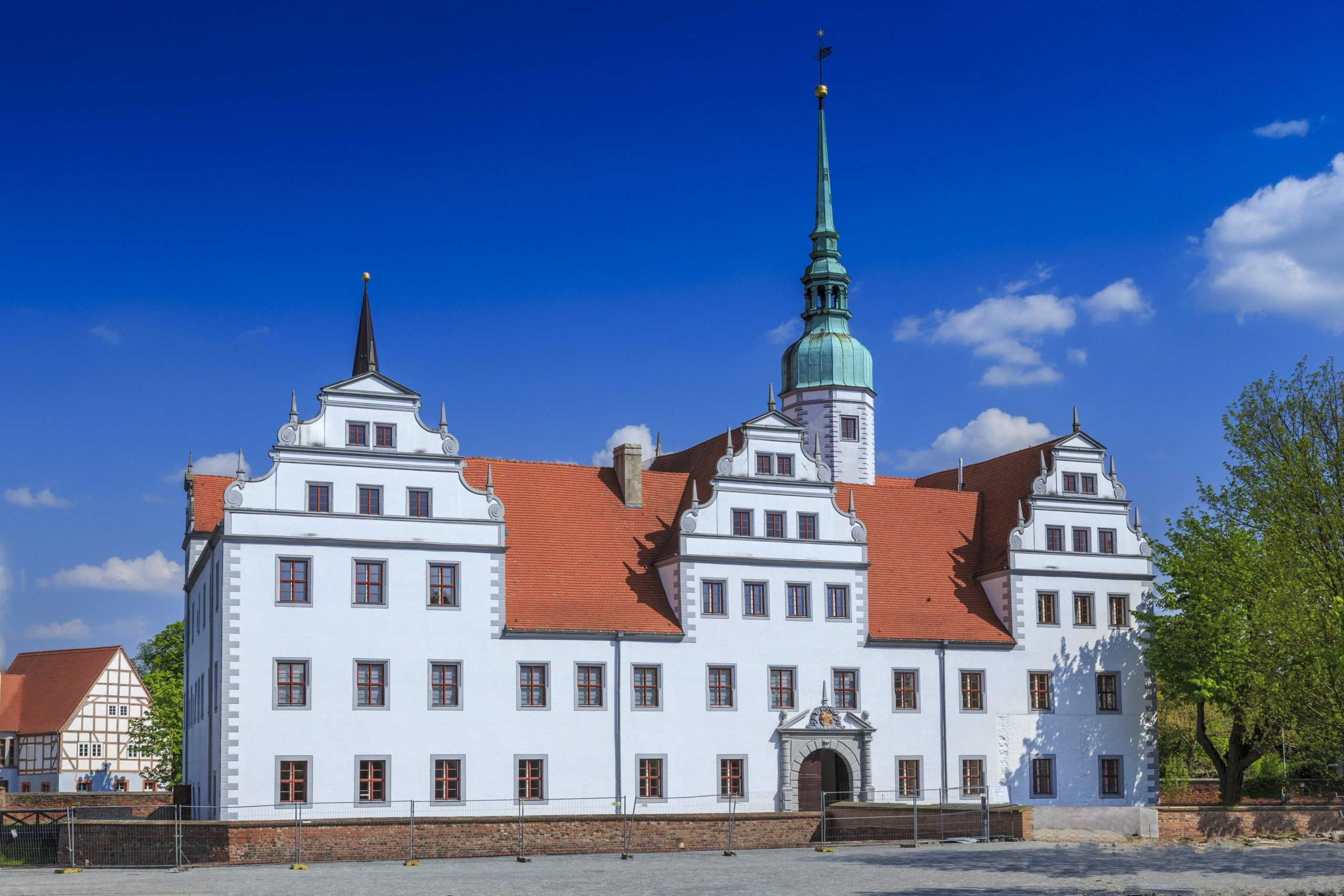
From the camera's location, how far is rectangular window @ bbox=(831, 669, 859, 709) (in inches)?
1930

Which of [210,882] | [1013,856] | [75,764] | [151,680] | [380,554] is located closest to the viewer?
[210,882]

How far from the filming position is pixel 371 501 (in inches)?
1746

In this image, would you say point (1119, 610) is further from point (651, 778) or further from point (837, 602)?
point (651, 778)

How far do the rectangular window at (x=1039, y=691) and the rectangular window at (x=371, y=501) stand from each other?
2186 cm

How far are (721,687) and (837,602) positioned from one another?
15.9ft

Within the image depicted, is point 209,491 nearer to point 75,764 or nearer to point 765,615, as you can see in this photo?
point 765,615

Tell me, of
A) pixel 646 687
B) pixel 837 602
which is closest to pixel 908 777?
pixel 837 602

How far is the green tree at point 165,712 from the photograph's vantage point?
6656 centimetres

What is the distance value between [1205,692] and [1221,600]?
2.95 m

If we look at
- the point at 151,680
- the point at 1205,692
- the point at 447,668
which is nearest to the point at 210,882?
the point at 447,668

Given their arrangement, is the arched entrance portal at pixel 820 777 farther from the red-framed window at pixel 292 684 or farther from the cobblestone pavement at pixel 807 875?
the red-framed window at pixel 292 684

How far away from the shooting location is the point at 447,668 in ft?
146

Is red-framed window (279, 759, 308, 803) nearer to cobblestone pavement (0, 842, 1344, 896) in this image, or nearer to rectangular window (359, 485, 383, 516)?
rectangular window (359, 485, 383, 516)

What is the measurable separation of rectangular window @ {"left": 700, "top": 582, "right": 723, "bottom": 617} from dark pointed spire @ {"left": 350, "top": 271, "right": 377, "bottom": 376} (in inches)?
1051
